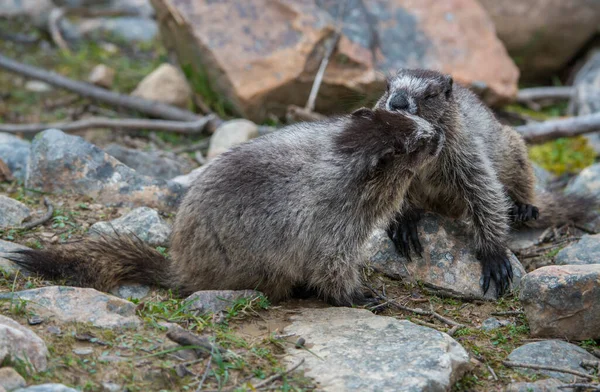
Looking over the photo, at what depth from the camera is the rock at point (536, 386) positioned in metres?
4.07

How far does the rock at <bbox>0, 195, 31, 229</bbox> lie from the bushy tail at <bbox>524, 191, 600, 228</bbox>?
4.39m

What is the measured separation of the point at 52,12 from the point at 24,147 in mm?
5817

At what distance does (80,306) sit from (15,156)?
3.21 m

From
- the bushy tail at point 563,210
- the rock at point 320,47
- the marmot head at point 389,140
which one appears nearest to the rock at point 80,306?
the marmot head at point 389,140

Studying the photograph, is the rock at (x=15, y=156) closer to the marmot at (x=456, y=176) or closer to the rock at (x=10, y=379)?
the marmot at (x=456, y=176)

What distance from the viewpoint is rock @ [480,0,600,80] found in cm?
1135

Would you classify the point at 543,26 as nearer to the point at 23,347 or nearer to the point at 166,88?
the point at 166,88

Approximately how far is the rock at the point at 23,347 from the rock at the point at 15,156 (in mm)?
3375

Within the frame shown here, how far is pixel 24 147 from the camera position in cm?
730

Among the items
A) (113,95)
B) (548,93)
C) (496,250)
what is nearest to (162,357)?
(496,250)

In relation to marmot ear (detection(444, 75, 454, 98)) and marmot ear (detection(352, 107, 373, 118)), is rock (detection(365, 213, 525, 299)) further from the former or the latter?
marmot ear (detection(352, 107, 373, 118))

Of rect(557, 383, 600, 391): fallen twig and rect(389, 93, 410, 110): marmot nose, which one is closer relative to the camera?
rect(557, 383, 600, 391): fallen twig

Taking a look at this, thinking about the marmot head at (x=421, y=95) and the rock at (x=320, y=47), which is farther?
the rock at (x=320, y=47)

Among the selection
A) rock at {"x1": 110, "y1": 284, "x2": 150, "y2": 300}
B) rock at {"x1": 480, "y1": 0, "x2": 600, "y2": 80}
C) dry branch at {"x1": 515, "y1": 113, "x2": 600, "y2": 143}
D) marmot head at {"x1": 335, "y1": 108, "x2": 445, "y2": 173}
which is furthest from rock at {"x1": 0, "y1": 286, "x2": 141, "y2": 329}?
rock at {"x1": 480, "y1": 0, "x2": 600, "y2": 80}
